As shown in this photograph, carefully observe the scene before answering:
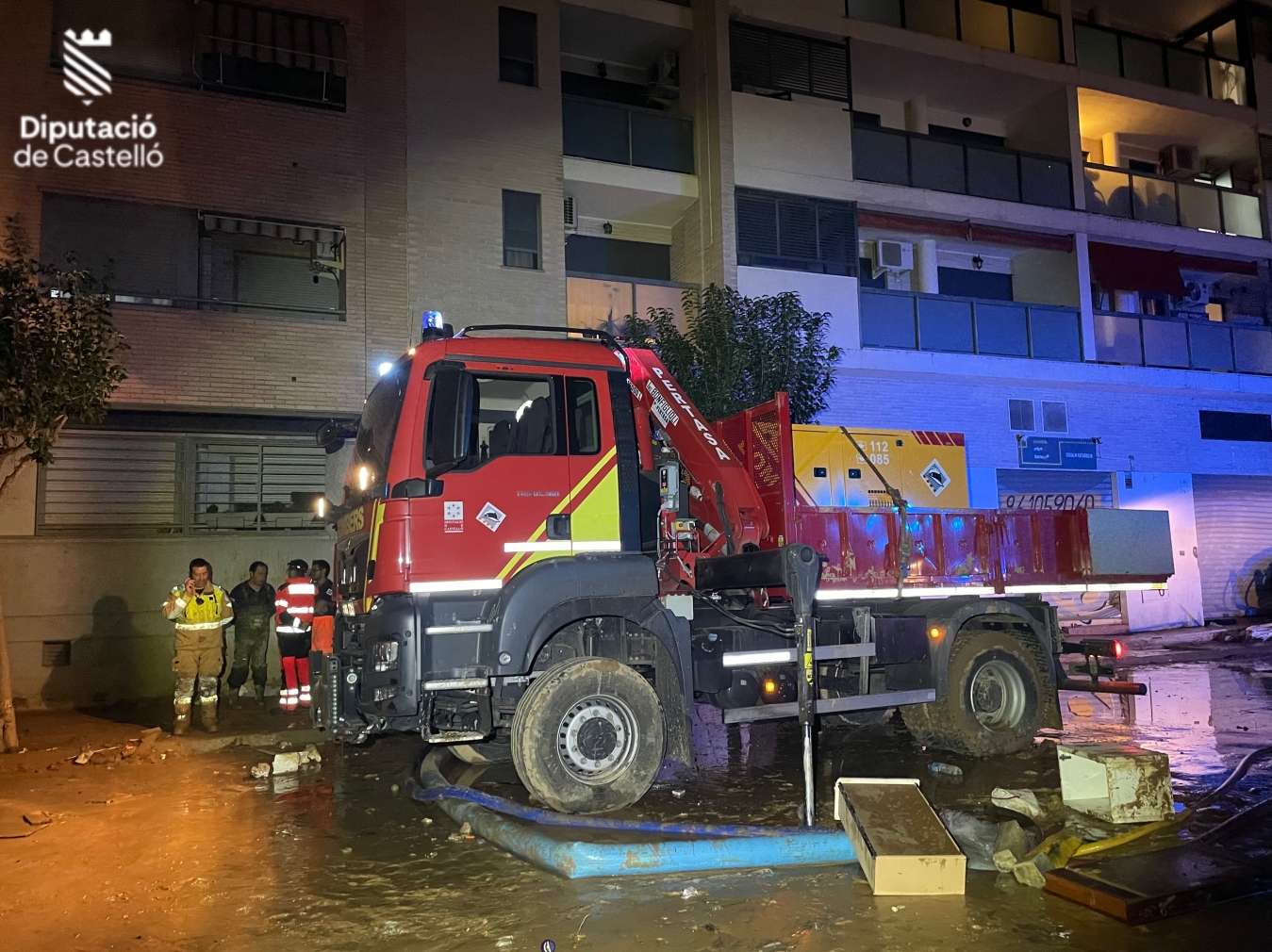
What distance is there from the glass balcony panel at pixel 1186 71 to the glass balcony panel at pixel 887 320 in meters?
9.54

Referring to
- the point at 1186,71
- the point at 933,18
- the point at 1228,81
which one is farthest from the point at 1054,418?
the point at 1228,81

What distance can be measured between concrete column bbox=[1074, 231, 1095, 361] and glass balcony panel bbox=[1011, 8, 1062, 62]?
4005mm

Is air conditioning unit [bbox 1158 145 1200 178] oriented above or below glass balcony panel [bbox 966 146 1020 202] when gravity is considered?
above

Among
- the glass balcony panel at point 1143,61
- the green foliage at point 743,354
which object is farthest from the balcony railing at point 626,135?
the glass balcony panel at point 1143,61

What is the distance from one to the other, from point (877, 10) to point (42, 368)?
16.1 m

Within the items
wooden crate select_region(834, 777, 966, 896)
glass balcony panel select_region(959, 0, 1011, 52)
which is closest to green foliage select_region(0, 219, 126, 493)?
wooden crate select_region(834, 777, 966, 896)

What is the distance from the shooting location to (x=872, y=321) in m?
16.4

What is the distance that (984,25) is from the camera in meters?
18.4

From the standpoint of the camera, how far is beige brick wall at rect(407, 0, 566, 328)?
1370cm

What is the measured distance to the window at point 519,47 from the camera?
14.7 meters

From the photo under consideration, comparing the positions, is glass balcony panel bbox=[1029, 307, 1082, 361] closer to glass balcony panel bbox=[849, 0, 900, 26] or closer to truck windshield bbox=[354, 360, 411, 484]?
glass balcony panel bbox=[849, 0, 900, 26]

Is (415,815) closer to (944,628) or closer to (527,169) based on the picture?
(944,628)

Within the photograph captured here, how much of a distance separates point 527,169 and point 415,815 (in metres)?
10.8

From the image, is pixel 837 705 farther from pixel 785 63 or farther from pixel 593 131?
pixel 785 63
